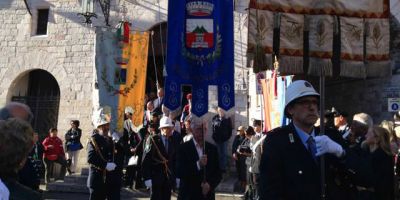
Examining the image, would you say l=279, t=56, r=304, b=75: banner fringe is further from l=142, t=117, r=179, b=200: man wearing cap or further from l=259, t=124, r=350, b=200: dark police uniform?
l=142, t=117, r=179, b=200: man wearing cap

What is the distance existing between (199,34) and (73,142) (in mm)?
8415

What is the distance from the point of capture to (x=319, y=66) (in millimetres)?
4930

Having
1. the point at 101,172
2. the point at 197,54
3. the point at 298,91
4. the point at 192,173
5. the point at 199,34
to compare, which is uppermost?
the point at 199,34

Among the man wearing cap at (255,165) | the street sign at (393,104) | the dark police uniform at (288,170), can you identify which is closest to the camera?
the dark police uniform at (288,170)

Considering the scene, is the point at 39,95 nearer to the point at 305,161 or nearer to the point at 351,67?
the point at 351,67

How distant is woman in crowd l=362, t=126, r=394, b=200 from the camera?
466 centimetres

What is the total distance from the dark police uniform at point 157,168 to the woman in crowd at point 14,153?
17.0 ft

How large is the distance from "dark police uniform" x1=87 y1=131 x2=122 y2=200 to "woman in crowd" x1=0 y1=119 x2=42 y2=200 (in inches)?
191

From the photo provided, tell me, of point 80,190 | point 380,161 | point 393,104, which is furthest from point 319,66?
point 80,190

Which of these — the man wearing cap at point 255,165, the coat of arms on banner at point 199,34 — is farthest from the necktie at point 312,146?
the man wearing cap at point 255,165

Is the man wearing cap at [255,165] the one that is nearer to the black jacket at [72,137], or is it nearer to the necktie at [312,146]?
the necktie at [312,146]

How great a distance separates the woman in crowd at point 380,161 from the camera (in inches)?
183

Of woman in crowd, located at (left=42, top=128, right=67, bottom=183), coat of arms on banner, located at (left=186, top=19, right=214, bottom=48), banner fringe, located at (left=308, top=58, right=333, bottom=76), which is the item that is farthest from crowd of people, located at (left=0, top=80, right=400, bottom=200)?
woman in crowd, located at (left=42, top=128, right=67, bottom=183)

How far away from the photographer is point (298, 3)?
5.17 m
